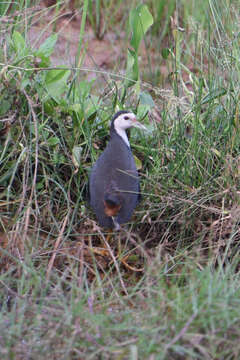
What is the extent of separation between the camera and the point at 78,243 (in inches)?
122

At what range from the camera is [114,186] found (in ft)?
9.97

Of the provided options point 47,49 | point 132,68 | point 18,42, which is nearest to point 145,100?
point 132,68

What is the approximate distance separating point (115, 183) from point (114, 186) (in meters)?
0.02

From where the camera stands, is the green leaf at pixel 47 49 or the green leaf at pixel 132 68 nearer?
the green leaf at pixel 47 49

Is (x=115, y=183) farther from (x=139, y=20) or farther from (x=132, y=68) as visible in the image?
(x=139, y=20)

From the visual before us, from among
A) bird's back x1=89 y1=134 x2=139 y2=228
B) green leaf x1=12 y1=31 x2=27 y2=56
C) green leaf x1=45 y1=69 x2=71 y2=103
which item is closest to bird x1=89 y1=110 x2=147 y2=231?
bird's back x1=89 y1=134 x2=139 y2=228

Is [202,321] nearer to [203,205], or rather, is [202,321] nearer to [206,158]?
[203,205]

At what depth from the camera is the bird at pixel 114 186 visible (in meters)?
3.01

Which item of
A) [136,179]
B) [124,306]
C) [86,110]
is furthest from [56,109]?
[124,306]

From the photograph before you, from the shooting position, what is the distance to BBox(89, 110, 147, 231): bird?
301 cm

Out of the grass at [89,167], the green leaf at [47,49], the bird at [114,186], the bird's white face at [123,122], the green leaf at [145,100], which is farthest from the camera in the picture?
the green leaf at [145,100]

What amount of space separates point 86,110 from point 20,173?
0.50m

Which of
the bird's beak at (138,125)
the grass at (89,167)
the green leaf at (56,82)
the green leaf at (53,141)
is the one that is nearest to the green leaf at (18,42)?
the grass at (89,167)

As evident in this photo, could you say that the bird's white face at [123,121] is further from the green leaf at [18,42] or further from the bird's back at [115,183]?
the green leaf at [18,42]
